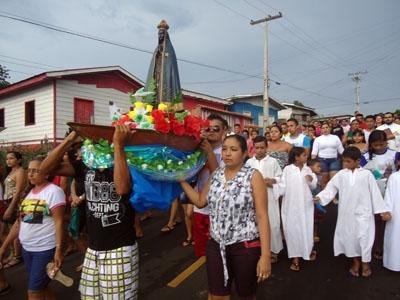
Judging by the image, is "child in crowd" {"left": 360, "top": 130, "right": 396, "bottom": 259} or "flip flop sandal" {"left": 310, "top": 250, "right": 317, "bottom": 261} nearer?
"flip flop sandal" {"left": 310, "top": 250, "right": 317, "bottom": 261}

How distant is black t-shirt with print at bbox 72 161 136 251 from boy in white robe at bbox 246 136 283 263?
3082mm

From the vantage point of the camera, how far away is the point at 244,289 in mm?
2879

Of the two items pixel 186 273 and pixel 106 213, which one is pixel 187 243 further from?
pixel 106 213

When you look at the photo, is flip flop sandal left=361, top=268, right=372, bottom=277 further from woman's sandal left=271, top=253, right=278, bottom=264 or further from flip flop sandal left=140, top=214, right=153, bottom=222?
flip flop sandal left=140, top=214, right=153, bottom=222

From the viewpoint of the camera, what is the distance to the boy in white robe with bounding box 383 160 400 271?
495 cm

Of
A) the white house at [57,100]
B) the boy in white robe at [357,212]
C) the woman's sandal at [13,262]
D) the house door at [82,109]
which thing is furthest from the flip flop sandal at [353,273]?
the house door at [82,109]

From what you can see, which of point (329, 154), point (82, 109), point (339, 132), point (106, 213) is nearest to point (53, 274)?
point (106, 213)

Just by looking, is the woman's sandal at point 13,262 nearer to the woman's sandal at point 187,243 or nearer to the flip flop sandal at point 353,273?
the woman's sandal at point 187,243

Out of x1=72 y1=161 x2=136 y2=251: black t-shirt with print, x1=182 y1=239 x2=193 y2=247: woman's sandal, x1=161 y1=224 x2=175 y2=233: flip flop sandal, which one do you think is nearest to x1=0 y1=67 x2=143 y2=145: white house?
x1=161 y1=224 x2=175 y2=233: flip flop sandal

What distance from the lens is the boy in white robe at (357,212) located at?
4.88 metres

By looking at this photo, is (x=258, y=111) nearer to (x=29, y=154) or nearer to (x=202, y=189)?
(x=29, y=154)

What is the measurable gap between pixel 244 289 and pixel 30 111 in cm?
1628

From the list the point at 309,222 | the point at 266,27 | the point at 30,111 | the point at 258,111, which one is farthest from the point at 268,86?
the point at 309,222

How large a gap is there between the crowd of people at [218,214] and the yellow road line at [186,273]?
114 centimetres
